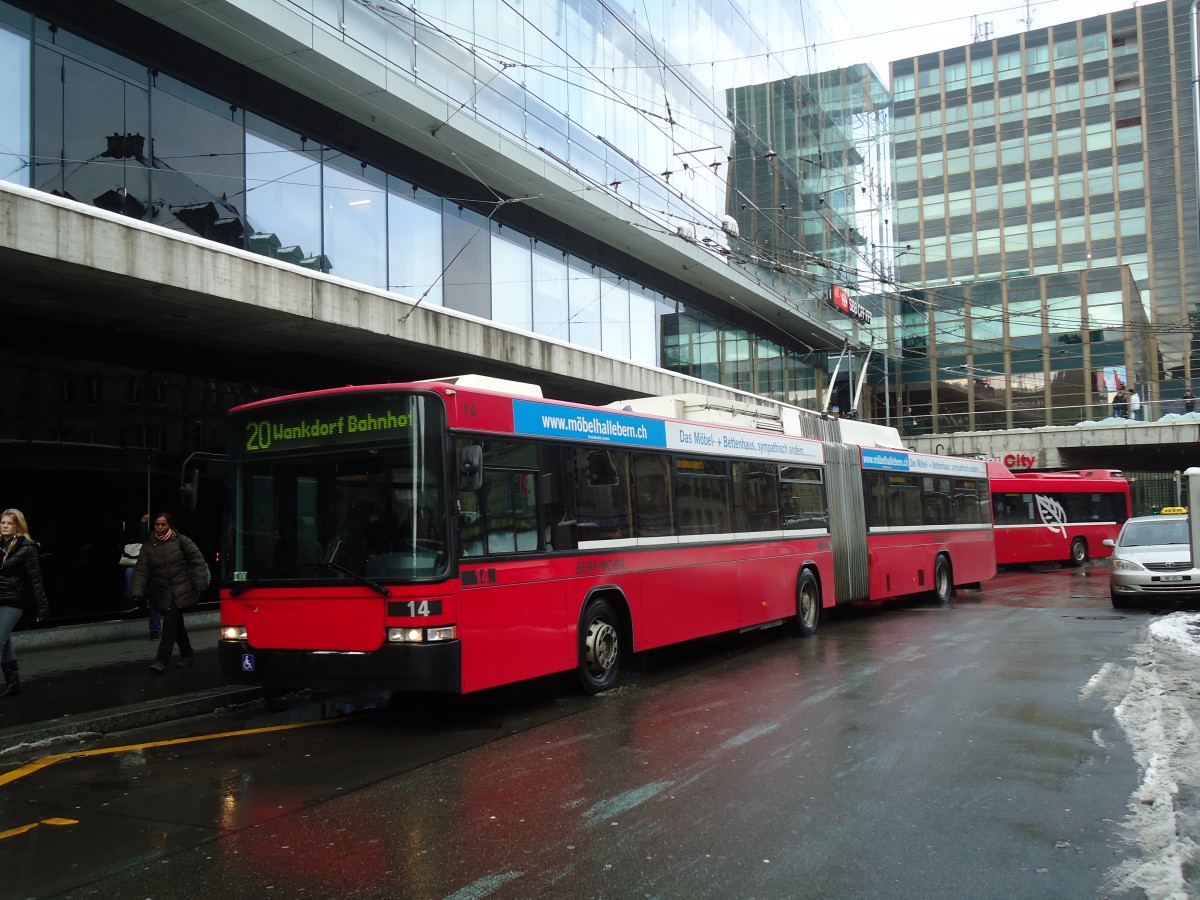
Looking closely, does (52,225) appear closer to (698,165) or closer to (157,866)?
(157,866)

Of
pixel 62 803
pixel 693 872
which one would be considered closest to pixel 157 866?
pixel 62 803

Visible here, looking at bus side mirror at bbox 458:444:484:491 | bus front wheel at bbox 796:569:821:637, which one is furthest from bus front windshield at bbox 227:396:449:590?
bus front wheel at bbox 796:569:821:637

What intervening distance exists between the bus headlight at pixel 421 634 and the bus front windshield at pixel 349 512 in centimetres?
40

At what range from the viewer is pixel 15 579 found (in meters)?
9.26

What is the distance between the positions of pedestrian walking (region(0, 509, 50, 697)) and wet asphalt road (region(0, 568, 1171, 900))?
1.83 metres

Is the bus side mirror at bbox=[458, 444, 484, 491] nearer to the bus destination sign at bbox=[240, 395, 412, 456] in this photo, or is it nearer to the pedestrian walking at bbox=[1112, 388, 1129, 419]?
the bus destination sign at bbox=[240, 395, 412, 456]

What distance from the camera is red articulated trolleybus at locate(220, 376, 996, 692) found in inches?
307

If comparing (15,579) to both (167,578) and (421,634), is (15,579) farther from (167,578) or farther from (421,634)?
(421,634)

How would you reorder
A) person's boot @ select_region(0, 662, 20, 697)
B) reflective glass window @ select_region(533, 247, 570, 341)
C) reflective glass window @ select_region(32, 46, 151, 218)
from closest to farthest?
person's boot @ select_region(0, 662, 20, 697)
reflective glass window @ select_region(32, 46, 151, 218)
reflective glass window @ select_region(533, 247, 570, 341)

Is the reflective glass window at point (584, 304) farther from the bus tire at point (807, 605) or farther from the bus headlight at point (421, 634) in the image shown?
the bus headlight at point (421, 634)

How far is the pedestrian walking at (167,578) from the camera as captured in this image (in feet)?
36.1

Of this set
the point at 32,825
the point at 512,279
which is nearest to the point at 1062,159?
the point at 512,279

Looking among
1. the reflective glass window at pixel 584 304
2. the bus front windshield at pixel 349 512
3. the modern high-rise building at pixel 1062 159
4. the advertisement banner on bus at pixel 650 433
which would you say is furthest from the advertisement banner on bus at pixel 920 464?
the modern high-rise building at pixel 1062 159

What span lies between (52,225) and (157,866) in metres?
7.97
